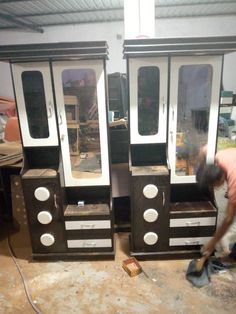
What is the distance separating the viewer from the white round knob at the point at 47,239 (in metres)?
1.97

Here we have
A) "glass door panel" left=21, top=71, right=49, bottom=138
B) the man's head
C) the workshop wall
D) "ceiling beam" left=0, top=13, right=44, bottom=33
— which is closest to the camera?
the man's head

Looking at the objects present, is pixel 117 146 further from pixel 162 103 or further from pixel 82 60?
pixel 82 60

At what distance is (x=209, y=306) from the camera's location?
1.56 metres

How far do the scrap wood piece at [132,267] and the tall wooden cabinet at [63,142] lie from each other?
0.54 feet

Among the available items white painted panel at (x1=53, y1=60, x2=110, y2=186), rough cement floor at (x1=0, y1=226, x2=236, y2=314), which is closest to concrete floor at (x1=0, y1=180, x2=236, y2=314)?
rough cement floor at (x1=0, y1=226, x2=236, y2=314)

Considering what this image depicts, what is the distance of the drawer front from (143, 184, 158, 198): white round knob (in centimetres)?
38

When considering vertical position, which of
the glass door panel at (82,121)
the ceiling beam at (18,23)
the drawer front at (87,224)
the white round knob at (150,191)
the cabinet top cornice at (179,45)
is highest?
the ceiling beam at (18,23)

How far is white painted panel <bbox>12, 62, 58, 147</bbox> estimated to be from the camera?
169 cm

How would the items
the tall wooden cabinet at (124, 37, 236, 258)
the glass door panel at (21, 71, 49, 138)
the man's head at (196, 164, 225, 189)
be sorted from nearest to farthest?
the man's head at (196, 164, 225, 189) < the tall wooden cabinet at (124, 37, 236, 258) < the glass door panel at (21, 71, 49, 138)

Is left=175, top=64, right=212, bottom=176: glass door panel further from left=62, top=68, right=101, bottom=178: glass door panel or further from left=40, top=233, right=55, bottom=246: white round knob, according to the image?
left=40, top=233, right=55, bottom=246: white round knob

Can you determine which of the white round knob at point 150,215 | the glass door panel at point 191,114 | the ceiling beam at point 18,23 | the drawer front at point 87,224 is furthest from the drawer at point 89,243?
the ceiling beam at point 18,23

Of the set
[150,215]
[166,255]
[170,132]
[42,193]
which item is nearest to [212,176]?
[170,132]

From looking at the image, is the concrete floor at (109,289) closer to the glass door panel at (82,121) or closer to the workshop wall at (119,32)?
the glass door panel at (82,121)

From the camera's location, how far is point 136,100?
173 centimetres
